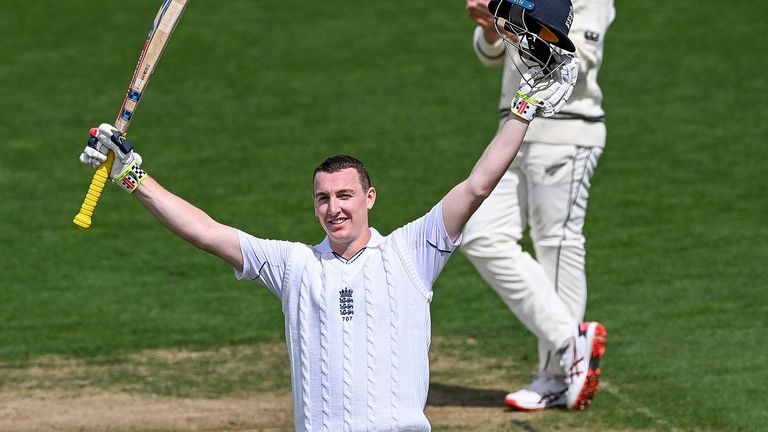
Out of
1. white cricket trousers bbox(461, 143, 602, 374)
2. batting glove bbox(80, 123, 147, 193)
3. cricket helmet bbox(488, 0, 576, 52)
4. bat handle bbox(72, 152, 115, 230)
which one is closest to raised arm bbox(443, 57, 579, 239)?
cricket helmet bbox(488, 0, 576, 52)

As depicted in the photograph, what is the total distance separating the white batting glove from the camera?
568cm

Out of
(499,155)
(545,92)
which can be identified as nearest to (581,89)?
(545,92)

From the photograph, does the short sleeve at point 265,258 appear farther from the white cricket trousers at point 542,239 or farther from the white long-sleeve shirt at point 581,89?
the white long-sleeve shirt at point 581,89

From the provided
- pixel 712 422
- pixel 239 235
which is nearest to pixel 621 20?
pixel 712 422

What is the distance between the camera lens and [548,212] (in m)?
8.34

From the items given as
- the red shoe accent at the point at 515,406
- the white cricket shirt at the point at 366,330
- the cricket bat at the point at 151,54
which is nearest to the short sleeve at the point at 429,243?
the white cricket shirt at the point at 366,330

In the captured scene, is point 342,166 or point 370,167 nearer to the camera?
point 342,166

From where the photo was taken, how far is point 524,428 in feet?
26.2

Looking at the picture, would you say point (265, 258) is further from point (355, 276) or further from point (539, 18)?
point (539, 18)

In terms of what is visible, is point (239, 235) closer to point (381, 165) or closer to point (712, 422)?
point (712, 422)

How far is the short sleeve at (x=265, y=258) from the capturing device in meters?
5.78

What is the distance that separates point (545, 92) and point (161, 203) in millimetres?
1562

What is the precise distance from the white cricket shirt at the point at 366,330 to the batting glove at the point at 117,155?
519 mm

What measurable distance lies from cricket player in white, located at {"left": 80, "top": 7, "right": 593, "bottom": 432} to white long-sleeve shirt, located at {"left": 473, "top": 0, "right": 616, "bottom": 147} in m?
2.39
